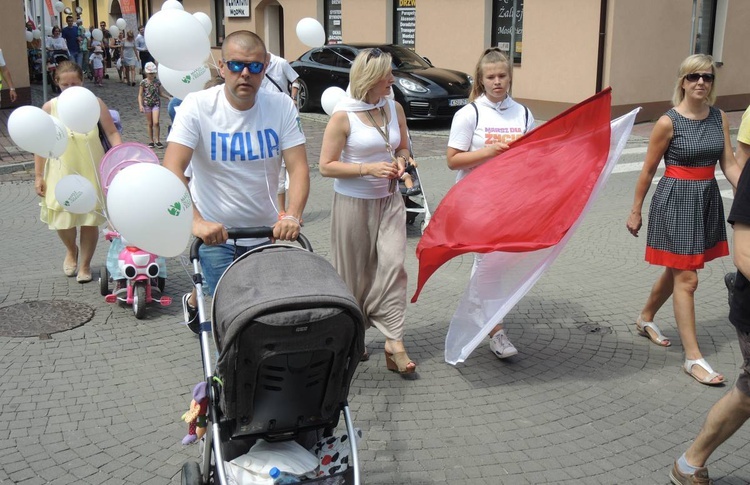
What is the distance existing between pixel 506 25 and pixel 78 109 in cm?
1551

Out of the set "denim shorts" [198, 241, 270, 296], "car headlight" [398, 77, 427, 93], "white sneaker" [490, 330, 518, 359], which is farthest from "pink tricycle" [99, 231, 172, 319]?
"car headlight" [398, 77, 427, 93]

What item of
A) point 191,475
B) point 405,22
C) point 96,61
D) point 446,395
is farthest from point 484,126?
point 96,61

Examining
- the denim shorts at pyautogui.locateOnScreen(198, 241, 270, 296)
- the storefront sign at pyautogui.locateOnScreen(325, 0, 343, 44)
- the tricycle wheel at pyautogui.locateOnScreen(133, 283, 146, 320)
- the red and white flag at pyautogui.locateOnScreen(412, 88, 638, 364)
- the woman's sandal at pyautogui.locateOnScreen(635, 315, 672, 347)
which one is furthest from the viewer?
the storefront sign at pyautogui.locateOnScreen(325, 0, 343, 44)

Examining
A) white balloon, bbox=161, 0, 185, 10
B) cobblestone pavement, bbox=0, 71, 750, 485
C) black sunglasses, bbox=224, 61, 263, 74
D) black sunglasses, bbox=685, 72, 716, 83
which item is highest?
white balloon, bbox=161, 0, 185, 10

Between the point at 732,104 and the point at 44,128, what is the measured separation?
61.6 feet

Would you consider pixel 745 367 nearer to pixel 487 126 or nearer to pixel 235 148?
pixel 487 126

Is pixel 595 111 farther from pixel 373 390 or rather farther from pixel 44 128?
pixel 44 128

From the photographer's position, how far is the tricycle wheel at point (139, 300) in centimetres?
641

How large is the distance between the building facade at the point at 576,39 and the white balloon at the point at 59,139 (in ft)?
40.5

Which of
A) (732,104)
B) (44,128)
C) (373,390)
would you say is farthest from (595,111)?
(732,104)

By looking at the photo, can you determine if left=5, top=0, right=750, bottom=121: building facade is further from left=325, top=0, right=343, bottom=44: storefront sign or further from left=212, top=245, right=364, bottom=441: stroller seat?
left=212, top=245, right=364, bottom=441: stroller seat

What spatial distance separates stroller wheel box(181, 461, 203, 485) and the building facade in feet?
50.2

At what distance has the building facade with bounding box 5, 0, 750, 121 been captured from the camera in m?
18.0

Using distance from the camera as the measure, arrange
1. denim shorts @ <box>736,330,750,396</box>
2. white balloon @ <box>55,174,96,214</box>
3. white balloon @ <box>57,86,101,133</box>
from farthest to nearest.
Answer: white balloon @ <box>55,174,96,214</box>
white balloon @ <box>57,86,101,133</box>
denim shorts @ <box>736,330,750,396</box>
